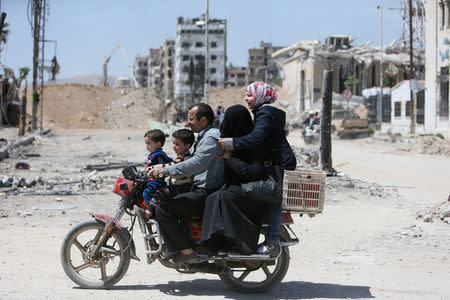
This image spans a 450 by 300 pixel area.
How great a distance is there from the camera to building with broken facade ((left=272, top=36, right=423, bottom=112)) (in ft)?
194

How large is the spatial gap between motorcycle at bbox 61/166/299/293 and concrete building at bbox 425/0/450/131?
29.5 metres

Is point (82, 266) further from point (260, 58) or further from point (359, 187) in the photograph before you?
point (260, 58)

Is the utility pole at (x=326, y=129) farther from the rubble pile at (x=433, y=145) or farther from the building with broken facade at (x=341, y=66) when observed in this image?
the building with broken facade at (x=341, y=66)

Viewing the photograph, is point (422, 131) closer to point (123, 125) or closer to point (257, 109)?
point (257, 109)

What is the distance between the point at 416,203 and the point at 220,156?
7607mm

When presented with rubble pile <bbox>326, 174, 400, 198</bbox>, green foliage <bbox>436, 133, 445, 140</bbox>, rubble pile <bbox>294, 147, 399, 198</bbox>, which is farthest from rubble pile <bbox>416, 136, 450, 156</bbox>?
rubble pile <bbox>326, 174, 400, 198</bbox>

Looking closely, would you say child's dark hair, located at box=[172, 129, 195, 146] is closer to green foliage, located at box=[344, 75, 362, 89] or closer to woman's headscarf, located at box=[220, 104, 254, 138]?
woman's headscarf, located at box=[220, 104, 254, 138]

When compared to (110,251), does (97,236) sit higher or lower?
higher

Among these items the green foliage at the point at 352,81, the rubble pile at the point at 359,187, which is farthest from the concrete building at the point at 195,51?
the rubble pile at the point at 359,187

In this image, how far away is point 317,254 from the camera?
295 inches

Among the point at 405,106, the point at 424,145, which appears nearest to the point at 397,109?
the point at 405,106

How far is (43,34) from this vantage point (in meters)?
45.6

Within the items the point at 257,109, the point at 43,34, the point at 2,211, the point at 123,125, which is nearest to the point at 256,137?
the point at 257,109

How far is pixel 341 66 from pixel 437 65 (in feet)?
98.3
